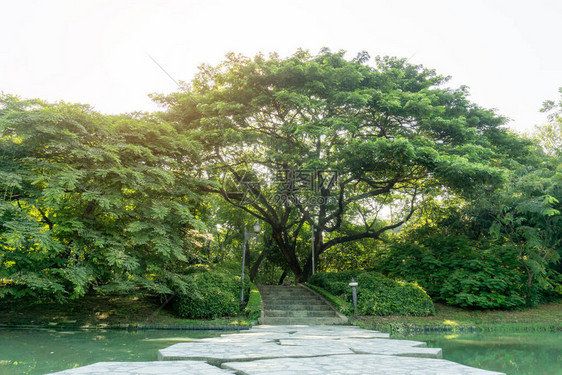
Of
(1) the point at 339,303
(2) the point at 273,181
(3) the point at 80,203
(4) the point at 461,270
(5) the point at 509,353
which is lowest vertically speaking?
(5) the point at 509,353

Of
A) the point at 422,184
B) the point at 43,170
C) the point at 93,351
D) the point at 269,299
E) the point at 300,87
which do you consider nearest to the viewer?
the point at 93,351

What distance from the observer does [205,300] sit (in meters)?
10.4

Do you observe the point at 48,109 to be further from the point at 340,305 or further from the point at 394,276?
the point at 394,276

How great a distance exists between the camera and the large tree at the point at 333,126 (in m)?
10.8

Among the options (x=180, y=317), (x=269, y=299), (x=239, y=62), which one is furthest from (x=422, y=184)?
(x=180, y=317)

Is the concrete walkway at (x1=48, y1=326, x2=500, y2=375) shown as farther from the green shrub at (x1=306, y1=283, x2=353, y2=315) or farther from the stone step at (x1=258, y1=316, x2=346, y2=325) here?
the green shrub at (x1=306, y1=283, x2=353, y2=315)

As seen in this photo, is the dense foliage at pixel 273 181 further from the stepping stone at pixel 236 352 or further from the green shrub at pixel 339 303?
the stepping stone at pixel 236 352

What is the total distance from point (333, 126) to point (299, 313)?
224 inches

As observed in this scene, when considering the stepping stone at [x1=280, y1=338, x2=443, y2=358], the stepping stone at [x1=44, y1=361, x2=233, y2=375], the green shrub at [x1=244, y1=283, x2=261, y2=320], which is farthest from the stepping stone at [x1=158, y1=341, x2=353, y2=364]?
the green shrub at [x1=244, y1=283, x2=261, y2=320]

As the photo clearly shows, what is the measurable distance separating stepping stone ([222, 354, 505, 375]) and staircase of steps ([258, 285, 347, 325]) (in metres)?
6.34

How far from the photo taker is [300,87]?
39.2 feet

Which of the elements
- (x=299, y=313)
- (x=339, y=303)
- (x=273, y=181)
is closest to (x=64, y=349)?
(x=299, y=313)

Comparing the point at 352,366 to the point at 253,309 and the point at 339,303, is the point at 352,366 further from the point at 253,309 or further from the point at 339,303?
the point at 339,303

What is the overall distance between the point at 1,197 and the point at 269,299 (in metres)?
8.28
